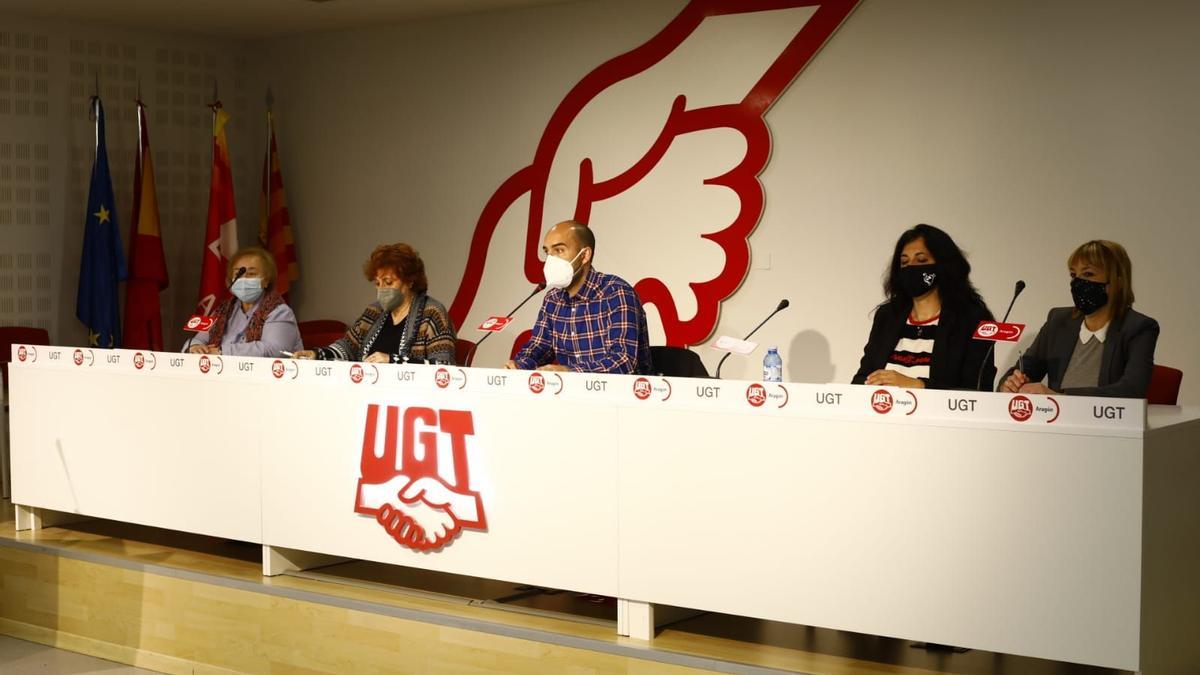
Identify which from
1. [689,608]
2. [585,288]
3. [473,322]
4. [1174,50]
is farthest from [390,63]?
[689,608]

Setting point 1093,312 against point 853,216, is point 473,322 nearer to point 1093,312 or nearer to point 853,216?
point 853,216

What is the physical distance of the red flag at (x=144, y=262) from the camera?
293 inches

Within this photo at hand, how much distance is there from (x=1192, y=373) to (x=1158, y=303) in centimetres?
30

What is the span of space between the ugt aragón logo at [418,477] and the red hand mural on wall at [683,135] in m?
2.59

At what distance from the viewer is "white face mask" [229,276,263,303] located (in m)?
5.05

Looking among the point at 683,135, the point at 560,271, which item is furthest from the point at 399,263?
the point at 683,135

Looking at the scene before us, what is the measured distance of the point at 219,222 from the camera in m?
7.70

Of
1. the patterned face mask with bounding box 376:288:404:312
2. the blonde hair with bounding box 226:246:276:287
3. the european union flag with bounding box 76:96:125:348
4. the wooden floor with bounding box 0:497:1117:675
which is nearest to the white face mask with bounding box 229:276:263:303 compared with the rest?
the blonde hair with bounding box 226:246:276:287

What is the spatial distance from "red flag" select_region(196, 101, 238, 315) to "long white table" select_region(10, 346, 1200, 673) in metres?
3.04

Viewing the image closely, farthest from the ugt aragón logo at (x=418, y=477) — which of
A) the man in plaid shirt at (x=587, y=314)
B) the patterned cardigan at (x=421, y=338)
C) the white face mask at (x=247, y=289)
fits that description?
the white face mask at (x=247, y=289)

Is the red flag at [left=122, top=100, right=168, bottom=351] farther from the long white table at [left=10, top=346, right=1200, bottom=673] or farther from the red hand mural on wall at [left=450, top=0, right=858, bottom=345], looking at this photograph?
the long white table at [left=10, top=346, right=1200, bottom=673]

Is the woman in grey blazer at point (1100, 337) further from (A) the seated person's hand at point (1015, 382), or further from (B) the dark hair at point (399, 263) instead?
(B) the dark hair at point (399, 263)

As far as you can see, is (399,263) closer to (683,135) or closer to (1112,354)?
(683,135)

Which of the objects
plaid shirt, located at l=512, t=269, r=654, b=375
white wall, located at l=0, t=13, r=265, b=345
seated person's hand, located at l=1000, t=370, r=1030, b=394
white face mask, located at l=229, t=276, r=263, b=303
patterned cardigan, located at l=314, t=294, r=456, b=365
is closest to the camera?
seated person's hand, located at l=1000, t=370, r=1030, b=394
